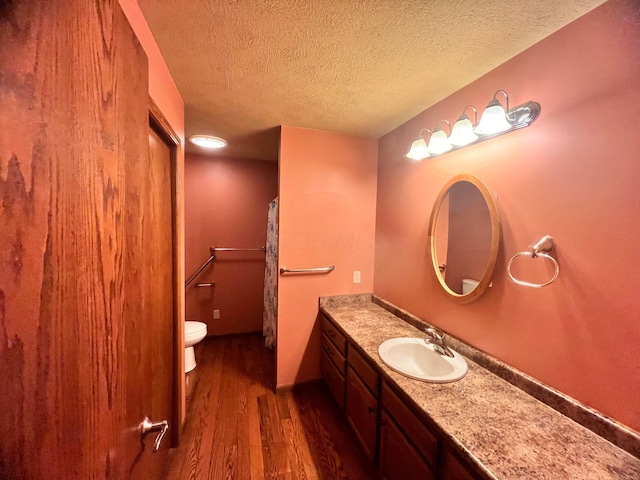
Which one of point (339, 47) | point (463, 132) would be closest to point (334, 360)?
point (463, 132)

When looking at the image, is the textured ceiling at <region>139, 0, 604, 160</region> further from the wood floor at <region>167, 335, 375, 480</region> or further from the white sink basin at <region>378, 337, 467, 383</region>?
the wood floor at <region>167, 335, 375, 480</region>

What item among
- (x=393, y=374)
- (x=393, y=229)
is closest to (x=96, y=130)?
(x=393, y=374)

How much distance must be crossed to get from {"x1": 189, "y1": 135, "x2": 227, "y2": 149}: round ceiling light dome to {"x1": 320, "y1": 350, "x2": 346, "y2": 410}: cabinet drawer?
2.25 m

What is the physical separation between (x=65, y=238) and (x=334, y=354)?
1.87 metres

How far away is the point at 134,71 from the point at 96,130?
0.94 ft

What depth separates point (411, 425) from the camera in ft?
3.54

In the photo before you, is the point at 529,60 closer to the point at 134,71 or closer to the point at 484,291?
the point at 484,291

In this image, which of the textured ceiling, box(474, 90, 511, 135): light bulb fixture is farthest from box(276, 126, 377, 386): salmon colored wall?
box(474, 90, 511, 135): light bulb fixture

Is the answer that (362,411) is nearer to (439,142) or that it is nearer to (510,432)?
(510,432)

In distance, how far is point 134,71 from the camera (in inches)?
25.2

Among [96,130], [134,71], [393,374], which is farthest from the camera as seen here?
[393,374]

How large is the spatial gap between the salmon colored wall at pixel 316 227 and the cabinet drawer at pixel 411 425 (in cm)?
108

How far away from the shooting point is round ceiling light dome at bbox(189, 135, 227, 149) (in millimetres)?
2301

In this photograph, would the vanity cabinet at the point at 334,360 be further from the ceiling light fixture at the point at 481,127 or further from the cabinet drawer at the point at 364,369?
the ceiling light fixture at the point at 481,127
